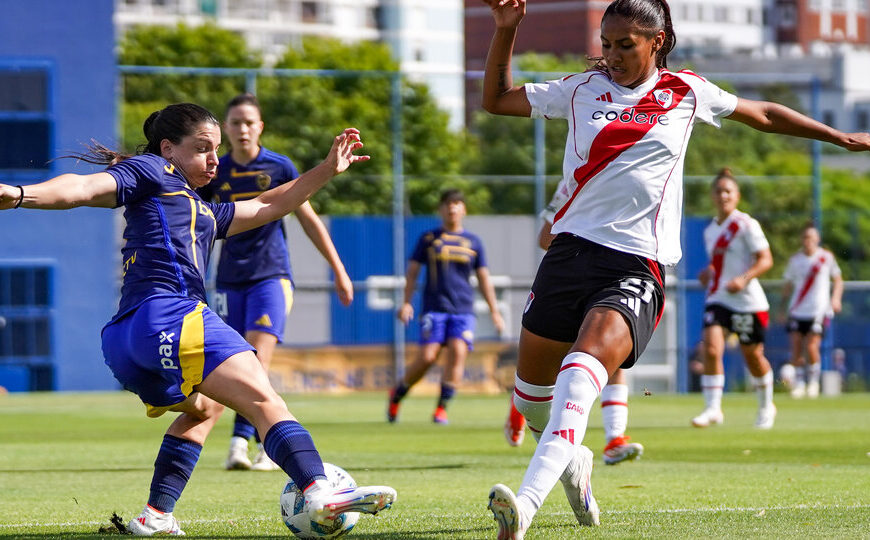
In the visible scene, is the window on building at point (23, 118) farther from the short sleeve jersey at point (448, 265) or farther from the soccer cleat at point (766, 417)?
the soccer cleat at point (766, 417)

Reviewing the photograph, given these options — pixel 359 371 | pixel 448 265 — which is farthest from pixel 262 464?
pixel 359 371

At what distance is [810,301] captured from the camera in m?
22.2

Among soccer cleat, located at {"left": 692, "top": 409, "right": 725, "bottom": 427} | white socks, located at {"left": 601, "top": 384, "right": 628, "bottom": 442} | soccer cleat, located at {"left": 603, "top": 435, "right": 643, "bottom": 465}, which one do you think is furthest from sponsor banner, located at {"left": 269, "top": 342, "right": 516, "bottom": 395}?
soccer cleat, located at {"left": 603, "top": 435, "right": 643, "bottom": 465}

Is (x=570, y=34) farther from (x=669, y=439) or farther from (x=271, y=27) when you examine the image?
(x=669, y=439)

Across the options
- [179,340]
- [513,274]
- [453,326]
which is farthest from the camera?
[513,274]

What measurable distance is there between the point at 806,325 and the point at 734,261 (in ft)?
28.7

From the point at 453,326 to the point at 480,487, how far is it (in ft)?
23.8

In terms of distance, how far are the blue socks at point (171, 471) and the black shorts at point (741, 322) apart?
843cm

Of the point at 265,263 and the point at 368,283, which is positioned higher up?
the point at 265,263

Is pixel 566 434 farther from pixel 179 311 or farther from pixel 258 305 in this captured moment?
pixel 258 305

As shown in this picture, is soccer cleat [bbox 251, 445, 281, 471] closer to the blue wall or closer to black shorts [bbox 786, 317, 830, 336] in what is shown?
black shorts [bbox 786, 317, 830, 336]

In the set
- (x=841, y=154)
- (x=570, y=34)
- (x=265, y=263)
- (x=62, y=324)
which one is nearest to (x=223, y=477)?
(x=265, y=263)

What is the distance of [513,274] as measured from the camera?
29.6 meters

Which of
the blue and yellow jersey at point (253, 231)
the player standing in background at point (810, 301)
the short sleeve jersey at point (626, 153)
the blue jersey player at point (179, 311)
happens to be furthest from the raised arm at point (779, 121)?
the player standing in background at point (810, 301)
